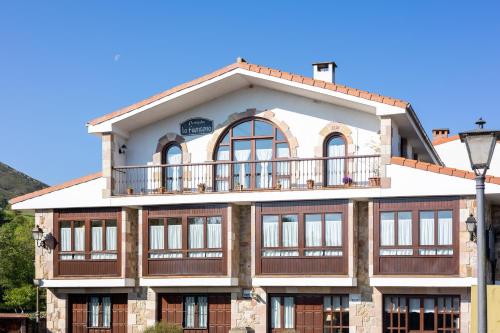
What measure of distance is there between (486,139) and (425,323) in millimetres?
12194

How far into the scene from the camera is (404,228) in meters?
22.8

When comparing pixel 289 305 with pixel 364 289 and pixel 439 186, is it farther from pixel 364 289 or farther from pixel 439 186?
pixel 439 186

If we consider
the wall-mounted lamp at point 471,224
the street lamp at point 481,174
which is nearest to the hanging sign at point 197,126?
the wall-mounted lamp at point 471,224

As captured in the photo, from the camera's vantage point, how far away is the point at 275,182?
24.6m

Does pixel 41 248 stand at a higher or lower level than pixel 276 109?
lower

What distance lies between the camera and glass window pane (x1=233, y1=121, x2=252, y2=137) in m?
25.3

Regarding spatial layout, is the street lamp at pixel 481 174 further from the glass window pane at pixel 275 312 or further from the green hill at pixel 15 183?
the green hill at pixel 15 183

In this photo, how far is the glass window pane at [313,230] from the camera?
77.5ft

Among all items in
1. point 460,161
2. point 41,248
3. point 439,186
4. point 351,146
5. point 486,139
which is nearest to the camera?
point 486,139

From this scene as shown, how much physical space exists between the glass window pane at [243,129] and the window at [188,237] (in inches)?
102

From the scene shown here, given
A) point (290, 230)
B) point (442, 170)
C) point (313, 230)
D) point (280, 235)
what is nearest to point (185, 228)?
point (280, 235)

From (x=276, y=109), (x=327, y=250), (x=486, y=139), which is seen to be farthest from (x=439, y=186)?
(x=486, y=139)

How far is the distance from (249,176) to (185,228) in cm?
234

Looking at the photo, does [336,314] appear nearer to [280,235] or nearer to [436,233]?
[280,235]
